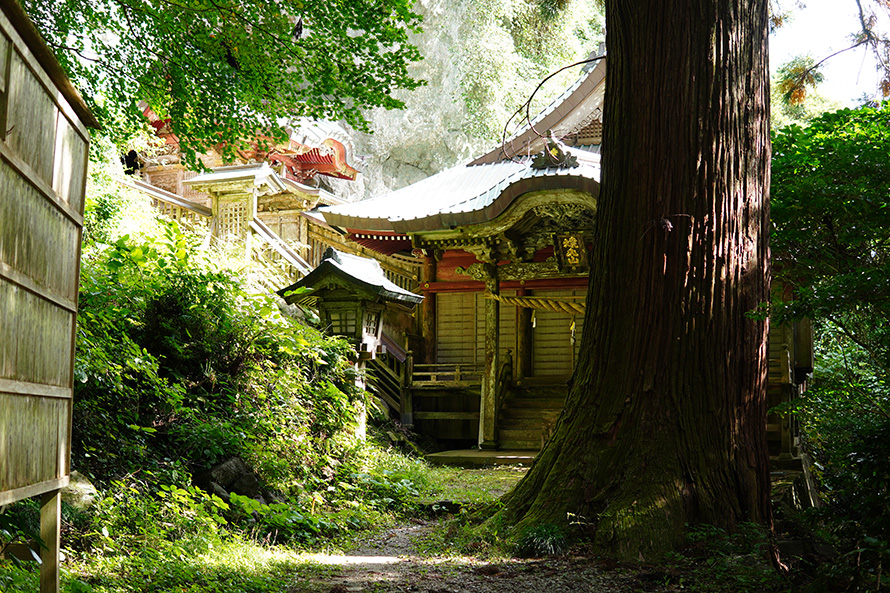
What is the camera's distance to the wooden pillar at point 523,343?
13.9 metres

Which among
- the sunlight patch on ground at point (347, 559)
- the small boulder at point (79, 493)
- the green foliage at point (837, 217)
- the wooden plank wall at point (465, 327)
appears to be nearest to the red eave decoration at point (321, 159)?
the wooden plank wall at point (465, 327)

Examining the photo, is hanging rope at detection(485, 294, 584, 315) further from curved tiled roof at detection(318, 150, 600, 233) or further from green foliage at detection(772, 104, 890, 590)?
green foliage at detection(772, 104, 890, 590)

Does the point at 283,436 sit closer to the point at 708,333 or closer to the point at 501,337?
the point at 708,333

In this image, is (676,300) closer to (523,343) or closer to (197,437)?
(197,437)

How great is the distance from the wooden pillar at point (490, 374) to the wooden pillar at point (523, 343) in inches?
54.9

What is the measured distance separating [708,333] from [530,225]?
24.2 feet

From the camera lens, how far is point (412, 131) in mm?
29328

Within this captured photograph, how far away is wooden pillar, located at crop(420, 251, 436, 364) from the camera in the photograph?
14.4 m

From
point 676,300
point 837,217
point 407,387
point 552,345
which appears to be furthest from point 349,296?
point 552,345

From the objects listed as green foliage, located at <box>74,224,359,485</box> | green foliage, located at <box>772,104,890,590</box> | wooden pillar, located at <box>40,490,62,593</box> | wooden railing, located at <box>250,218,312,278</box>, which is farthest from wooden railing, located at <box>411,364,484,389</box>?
wooden pillar, located at <box>40,490,62,593</box>

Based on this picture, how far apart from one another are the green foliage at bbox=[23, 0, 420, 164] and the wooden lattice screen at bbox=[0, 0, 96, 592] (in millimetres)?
2867

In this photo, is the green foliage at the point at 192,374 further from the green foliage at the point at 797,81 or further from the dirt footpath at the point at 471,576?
the green foliage at the point at 797,81

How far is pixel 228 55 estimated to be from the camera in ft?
19.6

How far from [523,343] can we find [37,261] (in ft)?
38.5
